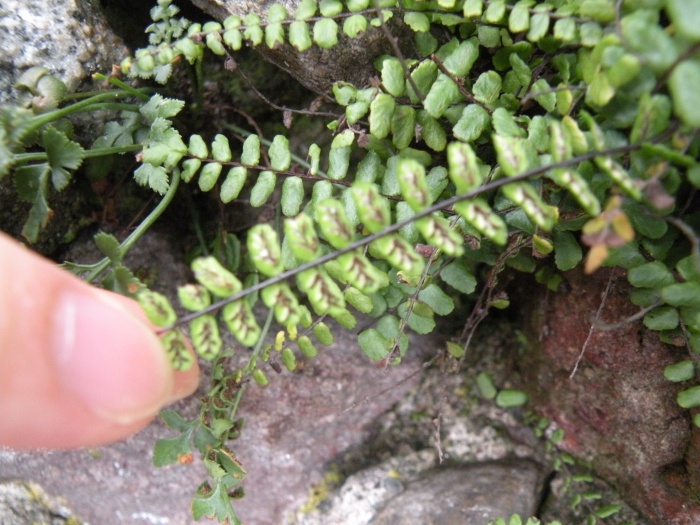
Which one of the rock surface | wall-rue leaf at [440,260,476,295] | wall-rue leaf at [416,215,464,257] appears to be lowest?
the rock surface

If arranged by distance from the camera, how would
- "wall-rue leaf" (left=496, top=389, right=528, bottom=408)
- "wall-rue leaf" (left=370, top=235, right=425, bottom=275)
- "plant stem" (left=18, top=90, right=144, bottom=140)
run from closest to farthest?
"wall-rue leaf" (left=370, top=235, right=425, bottom=275) < "plant stem" (left=18, top=90, right=144, bottom=140) < "wall-rue leaf" (left=496, top=389, right=528, bottom=408)

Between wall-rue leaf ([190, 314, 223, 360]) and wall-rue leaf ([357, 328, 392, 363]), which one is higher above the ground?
wall-rue leaf ([190, 314, 223, 360])

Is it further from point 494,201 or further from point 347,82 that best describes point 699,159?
point 347,82

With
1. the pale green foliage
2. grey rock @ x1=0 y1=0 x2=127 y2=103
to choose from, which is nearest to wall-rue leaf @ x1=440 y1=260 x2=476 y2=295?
the pale green foliage

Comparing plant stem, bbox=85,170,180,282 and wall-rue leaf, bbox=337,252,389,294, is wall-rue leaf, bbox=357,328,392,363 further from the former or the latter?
plant stem, bbox=85,170,180,282

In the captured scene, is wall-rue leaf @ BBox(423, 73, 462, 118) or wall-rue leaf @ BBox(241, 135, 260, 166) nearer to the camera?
wall-rue leaf @ BBox(423, 73, 462, 118)

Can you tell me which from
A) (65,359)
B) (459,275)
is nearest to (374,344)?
(459,275)

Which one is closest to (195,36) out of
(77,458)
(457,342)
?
(457,342)

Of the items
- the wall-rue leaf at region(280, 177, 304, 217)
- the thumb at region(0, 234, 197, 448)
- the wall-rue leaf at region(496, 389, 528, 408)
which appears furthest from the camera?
the wall-rue leaf at region(496, 389, 528, 408)
